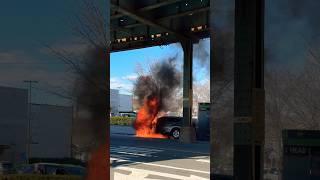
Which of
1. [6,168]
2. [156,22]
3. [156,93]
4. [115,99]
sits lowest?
[6,168]

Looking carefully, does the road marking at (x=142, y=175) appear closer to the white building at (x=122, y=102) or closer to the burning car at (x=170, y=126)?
the burning car at (x=170, y=126)

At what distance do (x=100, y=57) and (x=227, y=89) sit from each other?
1.94 meters

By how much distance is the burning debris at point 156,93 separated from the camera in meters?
44.2

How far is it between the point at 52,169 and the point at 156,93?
138 feet

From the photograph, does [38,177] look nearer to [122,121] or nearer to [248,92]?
[248,92]

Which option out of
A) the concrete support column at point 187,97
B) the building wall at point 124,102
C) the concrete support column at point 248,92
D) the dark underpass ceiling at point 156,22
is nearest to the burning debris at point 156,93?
the dark underpass ceiling at point 156,22

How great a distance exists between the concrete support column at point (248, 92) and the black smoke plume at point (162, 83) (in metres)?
38.3

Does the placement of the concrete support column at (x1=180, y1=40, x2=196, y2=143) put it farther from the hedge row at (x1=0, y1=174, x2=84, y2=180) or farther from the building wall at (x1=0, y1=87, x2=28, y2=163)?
the building wall at (x1=0, y1=87, x2=28, y2=163)

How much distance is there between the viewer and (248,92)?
5.22 metres

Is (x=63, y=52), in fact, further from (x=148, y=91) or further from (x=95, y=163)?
(x=148, y=91)

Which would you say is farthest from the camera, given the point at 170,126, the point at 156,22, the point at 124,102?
the point at 124,102

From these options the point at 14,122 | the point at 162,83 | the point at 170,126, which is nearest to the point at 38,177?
the point at 14,122

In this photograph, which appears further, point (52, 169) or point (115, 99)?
point (115, 99)

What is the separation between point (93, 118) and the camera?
26.0 feet
